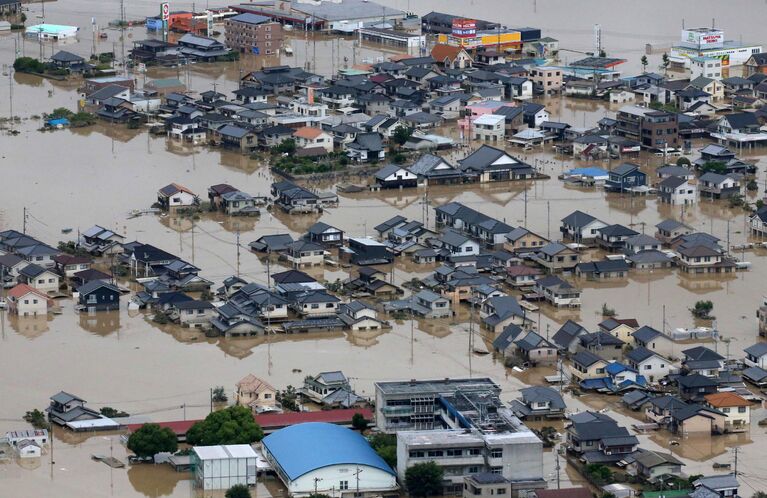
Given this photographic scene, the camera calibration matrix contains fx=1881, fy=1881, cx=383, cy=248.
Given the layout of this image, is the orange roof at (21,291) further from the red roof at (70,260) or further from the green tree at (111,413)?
the green tree at (111,413)

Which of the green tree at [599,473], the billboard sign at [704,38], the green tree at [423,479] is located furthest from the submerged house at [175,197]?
the billboard sign at [704,38]

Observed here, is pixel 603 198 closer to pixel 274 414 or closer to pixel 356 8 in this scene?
pixel 274 414

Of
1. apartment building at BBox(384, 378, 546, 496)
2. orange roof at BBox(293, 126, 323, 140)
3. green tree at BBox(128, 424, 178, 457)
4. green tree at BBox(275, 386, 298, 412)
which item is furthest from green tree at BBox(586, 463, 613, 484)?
orange roof at BBox(293, 126, 323, 140)

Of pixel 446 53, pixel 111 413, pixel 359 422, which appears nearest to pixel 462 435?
pixel 359 422

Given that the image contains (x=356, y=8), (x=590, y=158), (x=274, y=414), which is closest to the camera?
(x=274, y=414)

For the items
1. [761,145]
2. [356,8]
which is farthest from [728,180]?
[356,8]
